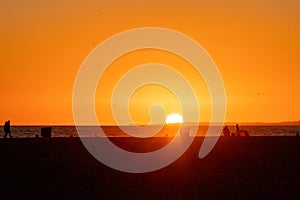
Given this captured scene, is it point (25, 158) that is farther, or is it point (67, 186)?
point (25, 158)

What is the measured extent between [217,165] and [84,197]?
8551mm

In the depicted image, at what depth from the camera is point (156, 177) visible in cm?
1856

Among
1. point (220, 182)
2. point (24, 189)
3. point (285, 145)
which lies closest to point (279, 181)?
point (220, 182)

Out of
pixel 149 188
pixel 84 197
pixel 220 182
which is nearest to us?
pixel 84 197

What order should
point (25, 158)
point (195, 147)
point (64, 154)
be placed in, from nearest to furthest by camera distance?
point (25, 158), point (64, 154), point (195, 147)

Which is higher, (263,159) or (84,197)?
(263,159)

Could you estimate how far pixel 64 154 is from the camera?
2522cm

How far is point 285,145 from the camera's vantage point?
3095 centimetres

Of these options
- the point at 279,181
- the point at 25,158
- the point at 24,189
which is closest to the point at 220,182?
the point at 279,181

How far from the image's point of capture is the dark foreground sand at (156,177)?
15.3 meters

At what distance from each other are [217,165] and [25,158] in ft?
27.4

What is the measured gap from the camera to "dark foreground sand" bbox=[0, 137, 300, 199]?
1530 cm

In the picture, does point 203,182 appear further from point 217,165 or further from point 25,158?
point 25,158

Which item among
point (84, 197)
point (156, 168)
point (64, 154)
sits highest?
point (64, 154)
